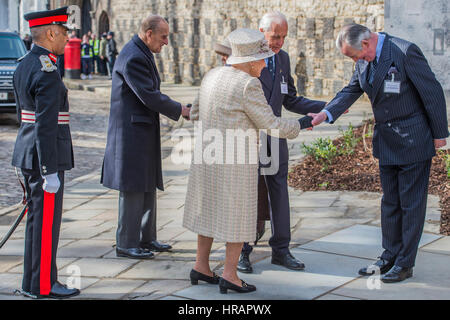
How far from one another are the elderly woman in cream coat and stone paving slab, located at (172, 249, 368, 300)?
0.14m

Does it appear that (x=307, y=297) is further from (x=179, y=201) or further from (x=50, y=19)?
(x=179, y=201)

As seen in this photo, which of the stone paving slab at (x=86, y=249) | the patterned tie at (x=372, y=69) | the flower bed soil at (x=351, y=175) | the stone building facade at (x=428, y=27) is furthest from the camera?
the stone building facade at (x=428, y=27)

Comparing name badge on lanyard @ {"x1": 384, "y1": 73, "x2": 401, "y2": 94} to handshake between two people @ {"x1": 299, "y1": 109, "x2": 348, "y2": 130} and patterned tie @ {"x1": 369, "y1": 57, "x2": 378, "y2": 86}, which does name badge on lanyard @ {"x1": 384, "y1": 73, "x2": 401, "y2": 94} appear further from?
handshake between two people @ {"x1": 299, "y1": 109, "x2": 348, "y2": 130}

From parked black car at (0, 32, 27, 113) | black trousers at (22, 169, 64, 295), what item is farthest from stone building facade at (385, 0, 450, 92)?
black trousers at (22, 169, 64, 295)

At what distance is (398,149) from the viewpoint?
482cm

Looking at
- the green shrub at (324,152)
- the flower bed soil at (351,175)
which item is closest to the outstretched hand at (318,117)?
the flower bed soil at (351,175)

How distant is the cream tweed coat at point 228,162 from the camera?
4.42 metres

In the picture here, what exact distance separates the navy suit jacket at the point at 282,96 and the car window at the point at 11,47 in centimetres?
998

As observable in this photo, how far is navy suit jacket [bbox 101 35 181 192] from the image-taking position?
5395mm

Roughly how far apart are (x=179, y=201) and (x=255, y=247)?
80.0 inches

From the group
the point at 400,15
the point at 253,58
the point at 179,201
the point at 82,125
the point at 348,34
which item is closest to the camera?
the point at 253,58

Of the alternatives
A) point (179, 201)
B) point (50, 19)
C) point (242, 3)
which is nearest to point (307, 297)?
point (50, 19)

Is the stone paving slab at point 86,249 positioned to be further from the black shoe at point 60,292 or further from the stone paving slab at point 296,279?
the stone paving slab at point 296,279

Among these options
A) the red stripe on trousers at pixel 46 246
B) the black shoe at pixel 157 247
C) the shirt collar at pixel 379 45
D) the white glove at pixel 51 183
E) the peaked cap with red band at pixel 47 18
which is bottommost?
the black shoe at pixel 157 247
